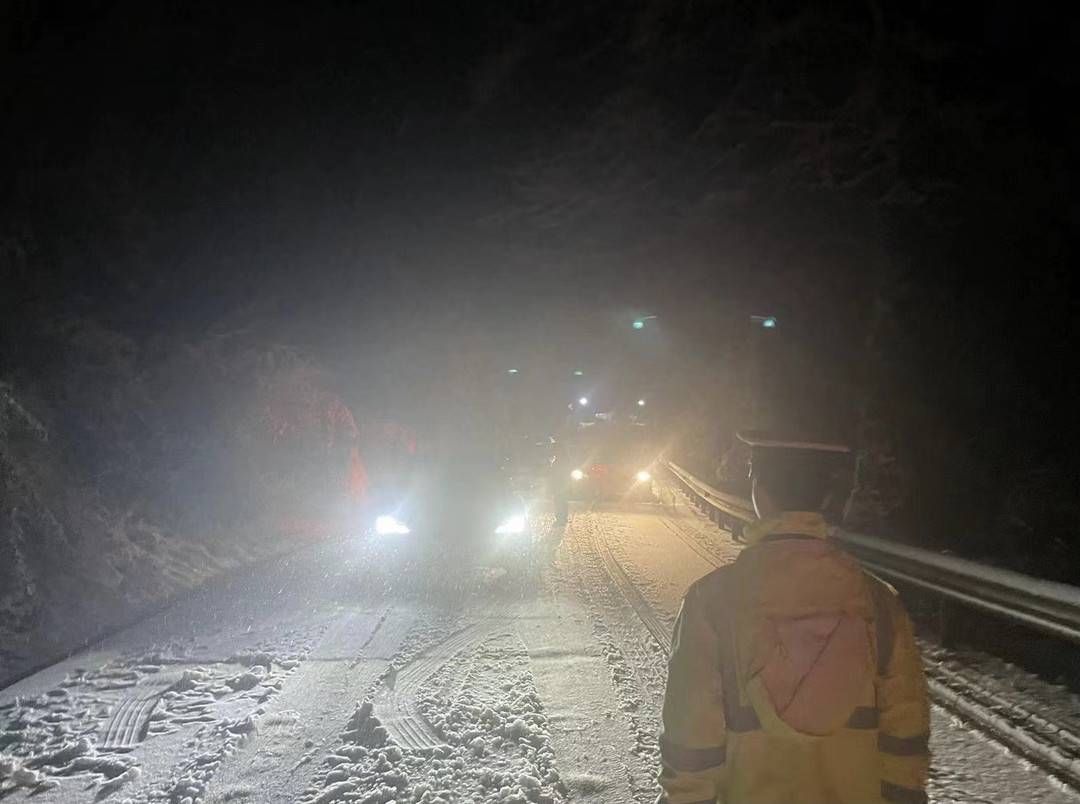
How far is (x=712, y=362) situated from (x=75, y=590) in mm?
31640

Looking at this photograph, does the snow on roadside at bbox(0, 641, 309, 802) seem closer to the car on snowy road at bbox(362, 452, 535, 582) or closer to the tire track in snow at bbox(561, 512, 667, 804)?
the tire track in snow at bbox(561, 512, 667, 804)

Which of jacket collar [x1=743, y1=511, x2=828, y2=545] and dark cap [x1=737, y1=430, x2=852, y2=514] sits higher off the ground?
dark cap [x1=737, y1=430, x2=852, y2=514]

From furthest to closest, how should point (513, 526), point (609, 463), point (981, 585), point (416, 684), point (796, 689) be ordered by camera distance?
1. point (609, 463)
2. point (513, 526)
3. point (981, 585)
4. point (416, 684)
5. point (796, 689)

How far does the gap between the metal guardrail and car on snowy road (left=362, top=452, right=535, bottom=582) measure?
18.3 feet

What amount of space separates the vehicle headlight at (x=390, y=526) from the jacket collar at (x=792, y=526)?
12738 millimetres

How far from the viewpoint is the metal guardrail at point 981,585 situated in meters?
6.97

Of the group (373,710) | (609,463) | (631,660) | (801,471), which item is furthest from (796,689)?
(609,463)

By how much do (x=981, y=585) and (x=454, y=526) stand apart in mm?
8836

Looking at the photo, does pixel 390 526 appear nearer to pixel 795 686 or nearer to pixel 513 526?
pixel 513 526

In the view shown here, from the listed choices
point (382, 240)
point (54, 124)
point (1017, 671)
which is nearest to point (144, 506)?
point (382, 240)

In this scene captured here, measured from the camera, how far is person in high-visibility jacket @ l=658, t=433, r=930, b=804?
2.25 meters

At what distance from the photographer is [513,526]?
15.2 metres

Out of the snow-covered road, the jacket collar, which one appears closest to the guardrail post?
the snow-covered road

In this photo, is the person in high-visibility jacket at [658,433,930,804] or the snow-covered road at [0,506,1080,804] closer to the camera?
the person in high-visibility jacket at [658,433,930,804]
